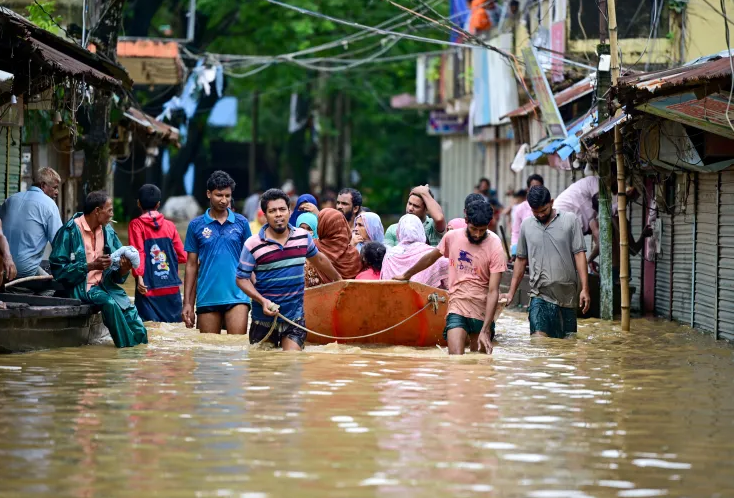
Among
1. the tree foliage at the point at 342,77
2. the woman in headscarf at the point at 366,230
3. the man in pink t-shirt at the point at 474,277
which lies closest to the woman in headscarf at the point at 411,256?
the woman in headscarf at the point at 366,230

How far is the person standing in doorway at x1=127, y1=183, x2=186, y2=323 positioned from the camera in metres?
13.9

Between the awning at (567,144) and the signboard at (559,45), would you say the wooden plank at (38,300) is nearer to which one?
the awning at (567,144)

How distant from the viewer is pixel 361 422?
8.85 m

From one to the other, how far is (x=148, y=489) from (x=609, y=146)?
11.2 metres

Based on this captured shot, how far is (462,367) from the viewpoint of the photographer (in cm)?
1154

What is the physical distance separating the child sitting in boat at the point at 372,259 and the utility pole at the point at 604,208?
3951 mm

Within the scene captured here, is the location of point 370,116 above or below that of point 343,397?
above

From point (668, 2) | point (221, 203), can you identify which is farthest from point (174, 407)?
point (668, 2)

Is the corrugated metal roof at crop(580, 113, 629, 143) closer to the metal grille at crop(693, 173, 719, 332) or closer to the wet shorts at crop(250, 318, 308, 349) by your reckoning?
the metal grille at crop(693, 173, 719, 332)

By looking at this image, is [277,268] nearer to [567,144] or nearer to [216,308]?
[216,308]

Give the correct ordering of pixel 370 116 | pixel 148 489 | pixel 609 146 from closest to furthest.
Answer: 1. pixel 148 489
2. pixel 609 146
3. pixel 370 116

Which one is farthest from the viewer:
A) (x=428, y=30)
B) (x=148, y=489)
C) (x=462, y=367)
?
(x=428, y=30)

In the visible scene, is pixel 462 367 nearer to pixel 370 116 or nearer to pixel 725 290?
pixel 725 290

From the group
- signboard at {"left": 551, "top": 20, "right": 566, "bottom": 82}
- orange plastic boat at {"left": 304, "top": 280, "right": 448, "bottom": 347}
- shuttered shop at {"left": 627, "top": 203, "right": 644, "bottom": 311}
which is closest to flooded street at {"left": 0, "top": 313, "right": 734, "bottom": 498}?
orange plastic boat at {"left": 304, "top": 280, "right": 448, "bottom": 347}
